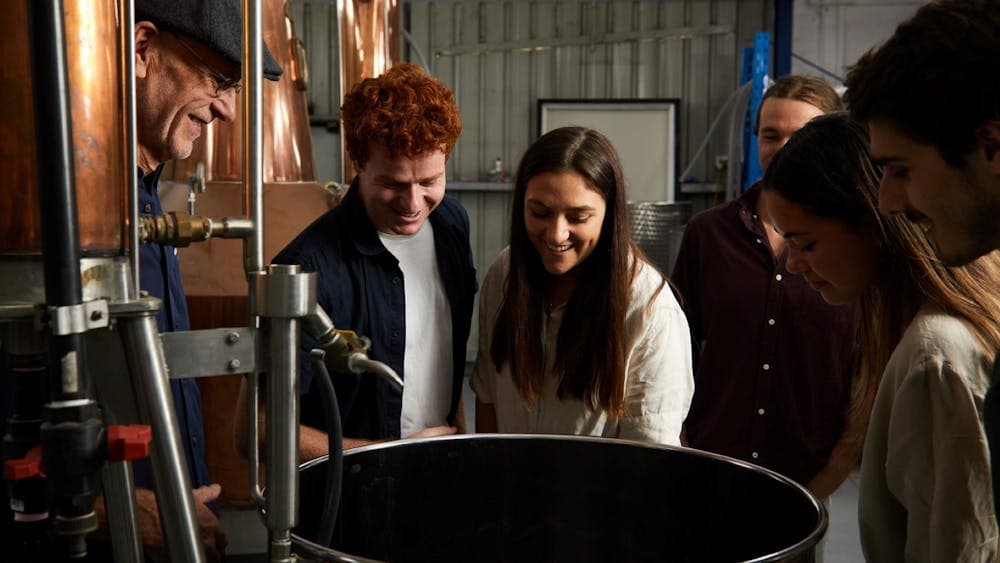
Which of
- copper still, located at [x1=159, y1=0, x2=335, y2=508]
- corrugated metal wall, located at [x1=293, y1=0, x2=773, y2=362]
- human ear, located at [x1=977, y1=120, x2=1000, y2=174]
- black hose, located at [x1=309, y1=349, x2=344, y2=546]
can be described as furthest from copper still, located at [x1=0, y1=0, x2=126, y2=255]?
corrugated metal wall, located at [x1=293, y1=0, x2=773, y2=362]

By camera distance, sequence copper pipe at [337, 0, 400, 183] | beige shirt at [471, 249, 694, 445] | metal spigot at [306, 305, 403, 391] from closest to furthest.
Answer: metal spigot at [306, 305, 403, 391], beige shirt at [471, 249, 694, 445], copper pipe at [337, 0, 400, 183]

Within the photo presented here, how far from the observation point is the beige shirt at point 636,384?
1.22 meters

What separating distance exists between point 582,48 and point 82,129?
5392 millimetres

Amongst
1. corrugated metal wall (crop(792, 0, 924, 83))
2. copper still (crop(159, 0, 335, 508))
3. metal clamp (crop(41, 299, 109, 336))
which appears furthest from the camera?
corrugated metal wall (crop(792, 0, 924, 83))

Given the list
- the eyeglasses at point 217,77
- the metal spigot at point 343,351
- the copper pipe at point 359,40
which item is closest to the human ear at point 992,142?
A: the metal spigot at point 343,351

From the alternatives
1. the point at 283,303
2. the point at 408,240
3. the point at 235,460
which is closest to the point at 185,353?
the point at 283,303

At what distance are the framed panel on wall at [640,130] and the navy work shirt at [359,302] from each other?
14.6 feet

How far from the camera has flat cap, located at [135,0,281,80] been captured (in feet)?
2.74

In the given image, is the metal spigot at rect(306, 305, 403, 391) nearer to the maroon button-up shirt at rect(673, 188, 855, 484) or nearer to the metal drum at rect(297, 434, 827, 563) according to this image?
the metal drum at rect(297, 434, 827, 563)

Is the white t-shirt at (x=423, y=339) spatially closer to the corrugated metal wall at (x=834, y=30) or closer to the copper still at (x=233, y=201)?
the copper still at (x=233, y=201)

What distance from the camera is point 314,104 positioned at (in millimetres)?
5672

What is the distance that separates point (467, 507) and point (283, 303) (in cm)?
35

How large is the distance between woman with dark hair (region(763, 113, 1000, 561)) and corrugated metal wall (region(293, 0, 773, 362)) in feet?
15.3

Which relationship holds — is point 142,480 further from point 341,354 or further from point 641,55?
point 641,55
